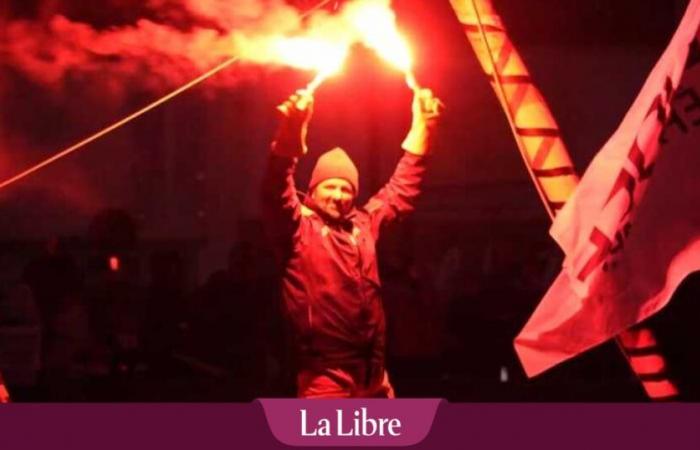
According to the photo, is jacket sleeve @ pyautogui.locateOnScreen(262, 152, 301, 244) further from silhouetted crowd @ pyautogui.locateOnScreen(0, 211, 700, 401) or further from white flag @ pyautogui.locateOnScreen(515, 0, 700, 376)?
silhouetted crowd @ pyautogui.locateOnScreen(0, 211, 700, 401)

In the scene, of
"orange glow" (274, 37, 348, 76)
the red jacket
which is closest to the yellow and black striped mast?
"orange glow" (274, 37, 348, 76)

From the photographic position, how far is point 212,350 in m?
8.12

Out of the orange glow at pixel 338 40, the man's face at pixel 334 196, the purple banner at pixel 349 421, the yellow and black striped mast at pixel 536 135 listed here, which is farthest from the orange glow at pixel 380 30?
the purple banner at pixel 349 421

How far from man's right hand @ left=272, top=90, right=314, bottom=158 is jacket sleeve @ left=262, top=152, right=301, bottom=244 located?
0.03m

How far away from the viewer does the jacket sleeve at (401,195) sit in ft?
17.4

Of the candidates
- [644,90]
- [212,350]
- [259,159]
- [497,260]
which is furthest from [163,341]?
[644,90]

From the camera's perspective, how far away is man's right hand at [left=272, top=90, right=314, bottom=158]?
481cm

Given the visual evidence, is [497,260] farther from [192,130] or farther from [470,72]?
[192,130]

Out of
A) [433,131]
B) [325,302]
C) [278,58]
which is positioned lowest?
[325,302]

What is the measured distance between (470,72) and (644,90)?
421cm

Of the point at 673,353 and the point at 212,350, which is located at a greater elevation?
the point at 212,350

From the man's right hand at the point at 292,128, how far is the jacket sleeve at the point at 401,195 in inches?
21.1

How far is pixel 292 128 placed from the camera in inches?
189

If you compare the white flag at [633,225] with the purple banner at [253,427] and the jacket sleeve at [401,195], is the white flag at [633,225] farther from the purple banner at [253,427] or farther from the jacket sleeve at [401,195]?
the jacket sleeve at [401,195]
